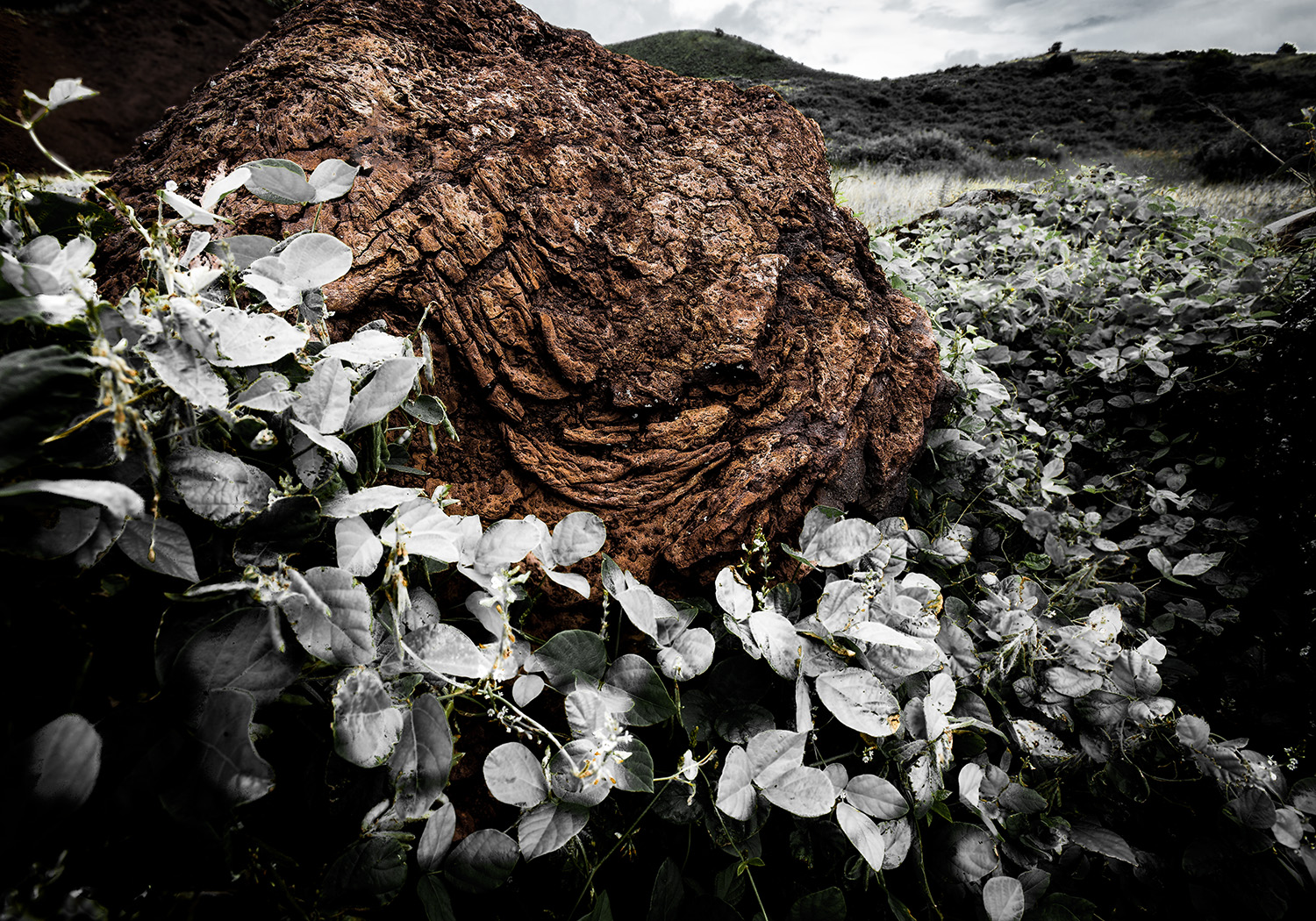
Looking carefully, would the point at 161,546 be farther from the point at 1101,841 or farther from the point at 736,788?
the point at 1101,841

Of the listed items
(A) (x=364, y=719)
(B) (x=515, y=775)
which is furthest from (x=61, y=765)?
(B) (x=515, y=775)

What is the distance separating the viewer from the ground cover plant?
0.46 m

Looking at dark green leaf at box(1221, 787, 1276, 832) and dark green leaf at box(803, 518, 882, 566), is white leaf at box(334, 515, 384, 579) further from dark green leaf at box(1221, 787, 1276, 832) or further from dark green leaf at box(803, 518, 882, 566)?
dark green leaf at box(1221, 787, 1276, 832)

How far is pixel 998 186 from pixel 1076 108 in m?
12.0

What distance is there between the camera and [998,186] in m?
5.54

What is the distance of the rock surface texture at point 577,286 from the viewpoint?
1020mm

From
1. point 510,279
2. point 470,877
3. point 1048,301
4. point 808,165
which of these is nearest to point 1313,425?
point 1048,301

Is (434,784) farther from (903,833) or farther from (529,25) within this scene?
(529,25)

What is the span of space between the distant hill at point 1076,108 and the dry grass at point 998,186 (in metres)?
0.70

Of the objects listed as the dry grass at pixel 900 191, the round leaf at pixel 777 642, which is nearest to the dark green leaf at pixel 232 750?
the round leaf at pixel 777 642

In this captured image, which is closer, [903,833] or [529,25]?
[903,833]

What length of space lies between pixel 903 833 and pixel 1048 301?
95.0 inches

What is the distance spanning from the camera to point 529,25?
5.24 ft

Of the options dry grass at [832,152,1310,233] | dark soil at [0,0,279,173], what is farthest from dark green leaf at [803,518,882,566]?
dark soil at [0,0,279,173]
